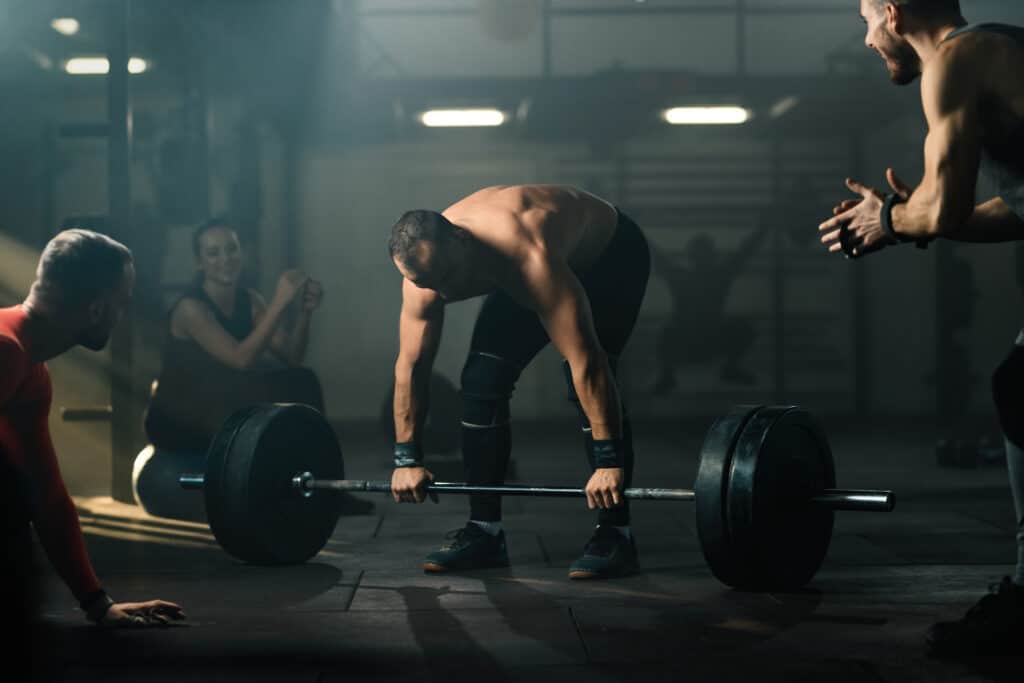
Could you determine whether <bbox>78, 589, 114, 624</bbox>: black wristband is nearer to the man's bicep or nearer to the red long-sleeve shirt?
the red long-sleeve shirt

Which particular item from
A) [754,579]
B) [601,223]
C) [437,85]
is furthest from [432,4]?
[754,579]

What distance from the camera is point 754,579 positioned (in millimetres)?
2379

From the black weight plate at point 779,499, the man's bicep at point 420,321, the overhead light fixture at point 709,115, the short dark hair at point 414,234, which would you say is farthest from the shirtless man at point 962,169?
the overhead light fixture at point 709,115

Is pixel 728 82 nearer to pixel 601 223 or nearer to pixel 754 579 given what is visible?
pixel 601 223

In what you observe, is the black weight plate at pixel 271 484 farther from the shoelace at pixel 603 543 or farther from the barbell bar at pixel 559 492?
the shoelace at pixel 603 543

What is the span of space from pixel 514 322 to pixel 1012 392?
1.26m

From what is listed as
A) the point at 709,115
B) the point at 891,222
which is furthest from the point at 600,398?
the point at 709,115

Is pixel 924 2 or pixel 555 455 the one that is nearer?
pixel 924 2

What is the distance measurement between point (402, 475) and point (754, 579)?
0.82 m

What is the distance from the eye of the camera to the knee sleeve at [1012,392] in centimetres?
192

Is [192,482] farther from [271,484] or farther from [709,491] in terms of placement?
[709,491]

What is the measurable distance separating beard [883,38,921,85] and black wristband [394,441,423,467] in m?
1.35

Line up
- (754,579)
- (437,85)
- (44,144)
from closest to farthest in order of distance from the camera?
(754,579)
(437,85)
(44,144)

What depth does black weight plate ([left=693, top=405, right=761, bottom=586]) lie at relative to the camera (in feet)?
Answer: 7.54
